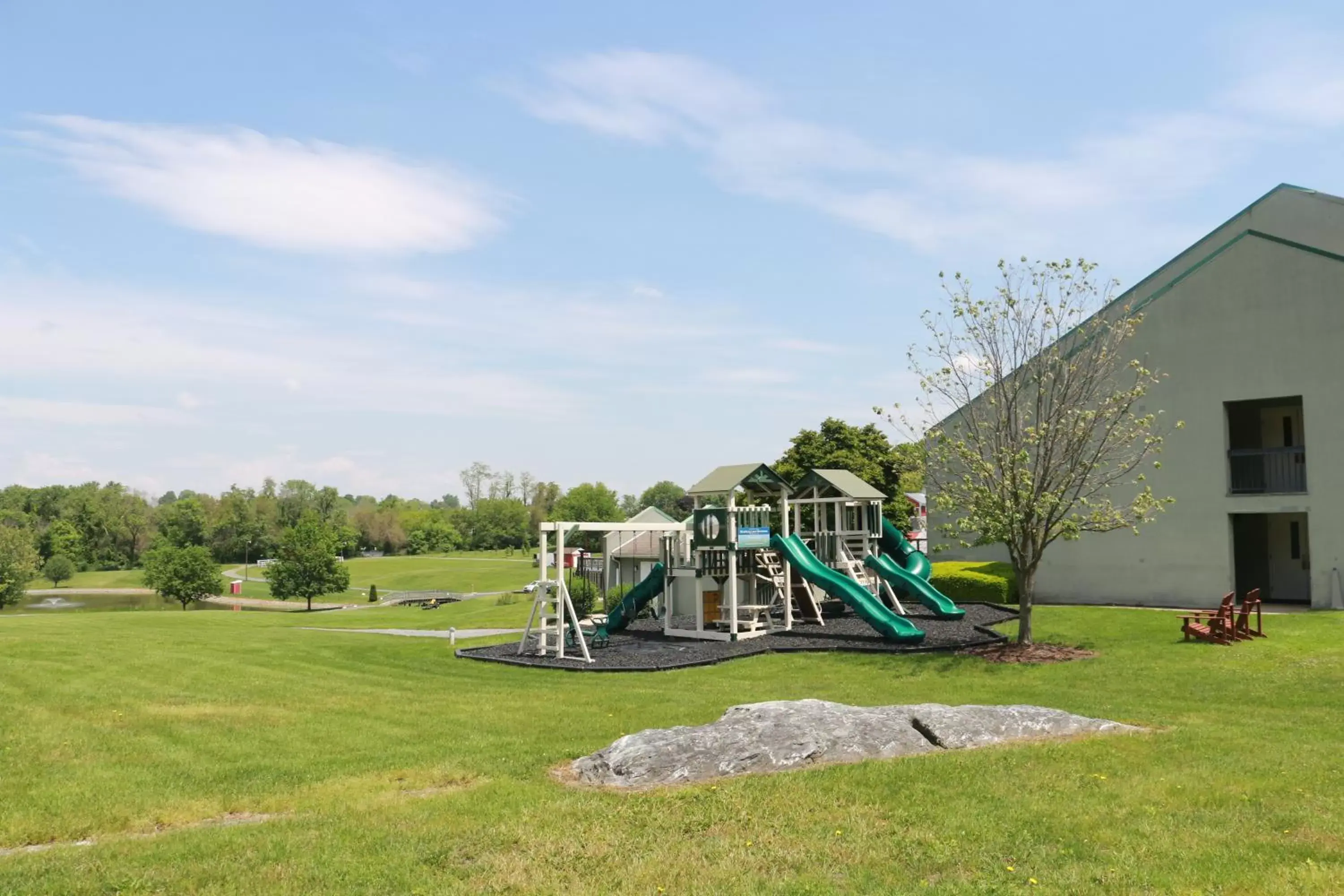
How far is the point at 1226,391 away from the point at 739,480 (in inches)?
554

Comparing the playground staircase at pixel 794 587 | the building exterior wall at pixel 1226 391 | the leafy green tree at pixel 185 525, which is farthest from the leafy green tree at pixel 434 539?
the building exterior wall at pixel 1226 391

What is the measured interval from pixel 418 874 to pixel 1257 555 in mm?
30144

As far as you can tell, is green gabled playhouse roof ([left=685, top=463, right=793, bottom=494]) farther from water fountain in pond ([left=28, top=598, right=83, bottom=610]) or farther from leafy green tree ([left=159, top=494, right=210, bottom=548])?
leafy green tree ([left=159, top=494, right=210, bottom=548])

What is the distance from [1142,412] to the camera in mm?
29141

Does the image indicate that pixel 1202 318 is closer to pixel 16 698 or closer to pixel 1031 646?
pixel 1031 646

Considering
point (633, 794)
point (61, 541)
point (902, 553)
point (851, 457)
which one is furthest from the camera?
point (61, 541)

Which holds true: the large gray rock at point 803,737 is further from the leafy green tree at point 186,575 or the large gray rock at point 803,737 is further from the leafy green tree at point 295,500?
the leafy green tree at point 295,500

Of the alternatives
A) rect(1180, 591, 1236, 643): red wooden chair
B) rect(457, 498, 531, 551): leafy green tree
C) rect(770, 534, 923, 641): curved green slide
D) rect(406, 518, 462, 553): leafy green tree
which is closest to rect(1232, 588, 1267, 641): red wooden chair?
rect(1180, 591, 1236, 643): red wooden chair

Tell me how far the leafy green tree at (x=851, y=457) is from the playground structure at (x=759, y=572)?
13.0 metres

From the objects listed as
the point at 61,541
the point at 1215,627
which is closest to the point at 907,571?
the point at 1215,627

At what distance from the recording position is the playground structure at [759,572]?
83.3ft

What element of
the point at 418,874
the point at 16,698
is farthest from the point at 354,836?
the point at 16,698

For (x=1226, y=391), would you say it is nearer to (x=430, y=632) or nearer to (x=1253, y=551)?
(x=1253, y=551)

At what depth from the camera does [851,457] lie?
4638 centimetres
